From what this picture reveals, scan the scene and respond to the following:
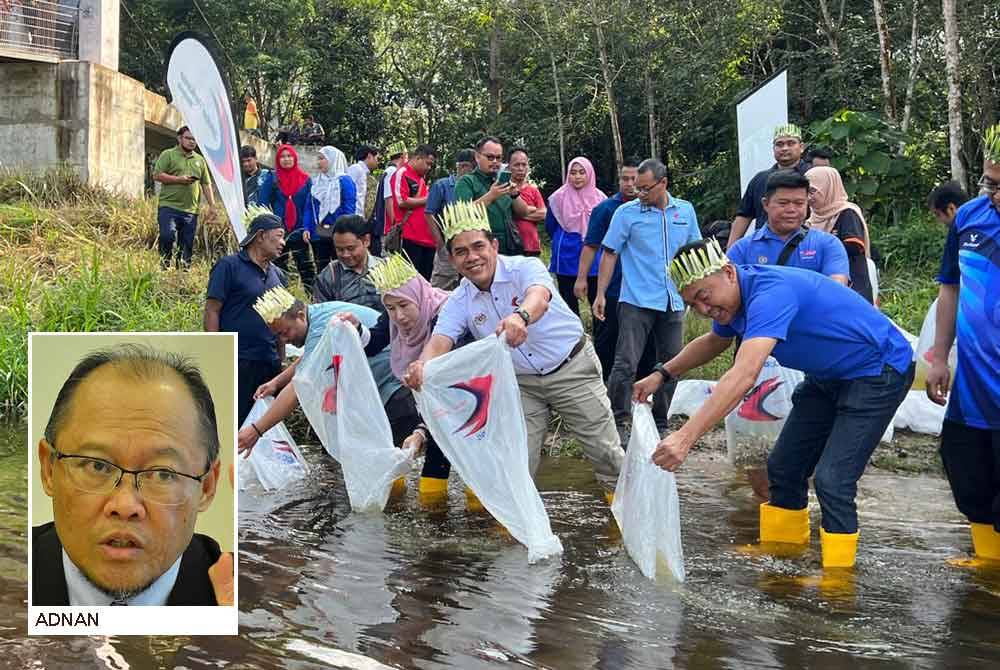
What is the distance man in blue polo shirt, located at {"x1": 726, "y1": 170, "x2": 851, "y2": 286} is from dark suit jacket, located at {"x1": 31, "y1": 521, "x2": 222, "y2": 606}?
12.4 feet

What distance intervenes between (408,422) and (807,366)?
7.74ft

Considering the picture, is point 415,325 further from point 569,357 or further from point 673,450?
point 673,450

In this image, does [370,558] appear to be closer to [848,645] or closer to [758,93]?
[848,645]

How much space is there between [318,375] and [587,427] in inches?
56.5

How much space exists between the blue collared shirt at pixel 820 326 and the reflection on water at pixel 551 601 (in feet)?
2.68

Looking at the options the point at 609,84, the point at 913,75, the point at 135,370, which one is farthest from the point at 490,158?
the point at 609,84

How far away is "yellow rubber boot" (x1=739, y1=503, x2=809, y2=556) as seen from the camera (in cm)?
492

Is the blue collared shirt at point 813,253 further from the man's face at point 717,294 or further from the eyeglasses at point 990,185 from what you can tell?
the man's face at point 717,294

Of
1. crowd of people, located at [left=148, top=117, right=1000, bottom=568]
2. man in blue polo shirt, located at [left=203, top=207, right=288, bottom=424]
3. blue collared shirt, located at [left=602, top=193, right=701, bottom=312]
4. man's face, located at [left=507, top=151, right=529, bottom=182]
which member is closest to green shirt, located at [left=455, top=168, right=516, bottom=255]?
crowd of people, located at [left=148, top=117, right=1000, bottom=568]

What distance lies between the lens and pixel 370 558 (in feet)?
15.4

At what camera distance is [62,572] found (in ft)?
6.84

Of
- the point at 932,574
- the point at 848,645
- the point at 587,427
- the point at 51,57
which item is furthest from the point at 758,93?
the point at 51,57

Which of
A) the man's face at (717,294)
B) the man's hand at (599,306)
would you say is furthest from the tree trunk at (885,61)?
the man's face at (717,294)

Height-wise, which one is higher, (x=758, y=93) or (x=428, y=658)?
(x=758, y=93)
